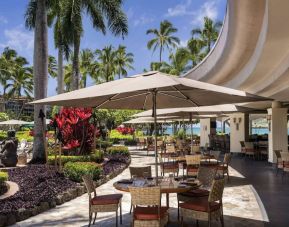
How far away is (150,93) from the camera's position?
24.8 ft

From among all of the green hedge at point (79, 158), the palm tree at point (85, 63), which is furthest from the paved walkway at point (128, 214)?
the palm tree at point (85, 63)

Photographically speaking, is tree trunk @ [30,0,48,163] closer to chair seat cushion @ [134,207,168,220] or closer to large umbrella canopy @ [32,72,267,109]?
large umbrella canopy @ [32,72,267,109]

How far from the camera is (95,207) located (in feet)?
22.5

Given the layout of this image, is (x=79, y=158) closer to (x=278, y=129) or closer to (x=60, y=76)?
(x=278, y=129)

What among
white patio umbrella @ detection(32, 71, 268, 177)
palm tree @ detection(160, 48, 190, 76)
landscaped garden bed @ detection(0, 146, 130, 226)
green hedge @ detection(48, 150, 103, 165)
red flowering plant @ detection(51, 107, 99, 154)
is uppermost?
palm tree @ detection(160, 48, 190, 76)

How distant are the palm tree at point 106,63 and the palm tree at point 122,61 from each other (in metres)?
0.80

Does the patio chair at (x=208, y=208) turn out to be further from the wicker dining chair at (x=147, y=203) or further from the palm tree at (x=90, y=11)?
the palm tree at (x=90, y=11)

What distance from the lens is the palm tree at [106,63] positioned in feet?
203

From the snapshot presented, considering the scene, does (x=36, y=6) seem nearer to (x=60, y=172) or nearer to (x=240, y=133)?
(x=60, y=172)

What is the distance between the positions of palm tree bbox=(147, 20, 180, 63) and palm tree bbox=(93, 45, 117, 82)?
8.68m

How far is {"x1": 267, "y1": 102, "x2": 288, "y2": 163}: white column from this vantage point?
18156 millimetres

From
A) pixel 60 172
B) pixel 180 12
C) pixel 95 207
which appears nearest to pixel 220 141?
pixel 60 172

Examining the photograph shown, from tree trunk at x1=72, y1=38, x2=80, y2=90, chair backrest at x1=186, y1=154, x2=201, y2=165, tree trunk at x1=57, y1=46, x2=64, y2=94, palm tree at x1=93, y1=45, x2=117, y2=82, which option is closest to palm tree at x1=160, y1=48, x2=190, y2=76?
palm tree at x1=93, y1=45, x2=117, y2=82

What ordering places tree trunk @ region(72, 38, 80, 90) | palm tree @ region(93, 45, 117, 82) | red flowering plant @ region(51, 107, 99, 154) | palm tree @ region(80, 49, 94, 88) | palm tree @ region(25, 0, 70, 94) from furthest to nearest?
palm tree @ region(80, 49, 94, 88) < palm tree @ region(93, 45, 117, 82) < tree trunk @ region(72, 38, 80, 90) < palm tree @ region(25, 0, 70, 94) < red flowering plant @ region(51, 107, 99, 154)
